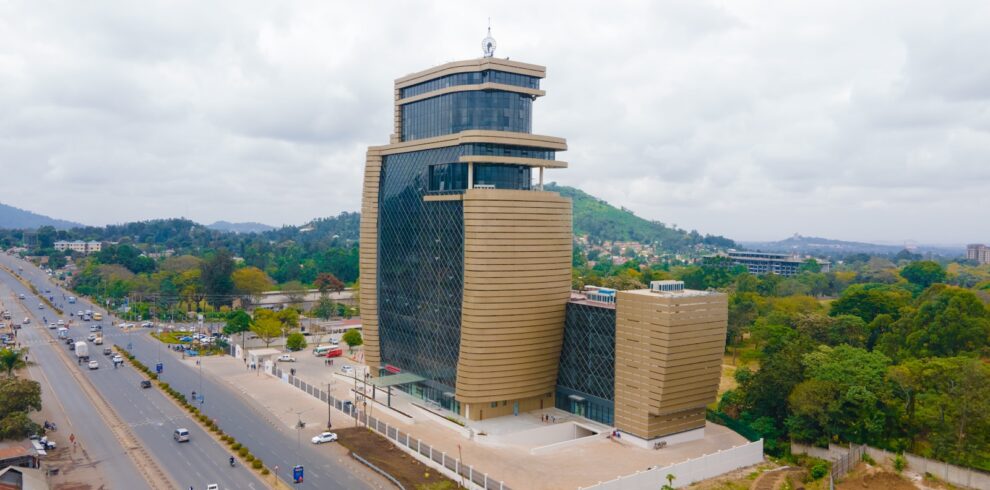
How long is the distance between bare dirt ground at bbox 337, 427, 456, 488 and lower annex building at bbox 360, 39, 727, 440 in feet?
33.7

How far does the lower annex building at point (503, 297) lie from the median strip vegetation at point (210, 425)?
70.0 ft

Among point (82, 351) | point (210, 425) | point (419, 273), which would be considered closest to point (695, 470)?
point (419, 273)

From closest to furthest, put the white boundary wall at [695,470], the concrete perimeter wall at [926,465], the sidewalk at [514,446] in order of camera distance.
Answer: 1. the white boundary wall at [695,470]
2. the sidewalk at [514,446]
3. the concrete perimeter wall at [926,465]

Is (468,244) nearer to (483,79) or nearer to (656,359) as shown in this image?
(483,79)

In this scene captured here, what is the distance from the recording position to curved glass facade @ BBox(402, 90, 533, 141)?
8838 cm

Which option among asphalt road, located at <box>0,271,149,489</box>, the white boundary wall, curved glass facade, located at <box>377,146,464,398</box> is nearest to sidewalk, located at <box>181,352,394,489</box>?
curved glass facade, located at <box>377,146,464,398</box>

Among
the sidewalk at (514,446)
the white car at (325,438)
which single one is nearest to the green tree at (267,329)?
the sidewalk at (514,446)

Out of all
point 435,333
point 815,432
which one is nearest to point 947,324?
point 815,432

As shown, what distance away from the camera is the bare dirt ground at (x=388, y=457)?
6794 centimetres

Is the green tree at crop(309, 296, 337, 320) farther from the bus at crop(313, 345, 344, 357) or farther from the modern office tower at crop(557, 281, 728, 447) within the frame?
the modern office tower at crop(557, 281, 728, 447)

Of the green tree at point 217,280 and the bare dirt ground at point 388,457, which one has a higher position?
the green tree at point 217,280

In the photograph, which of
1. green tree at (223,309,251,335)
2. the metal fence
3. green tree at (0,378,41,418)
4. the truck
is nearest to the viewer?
the metal fence

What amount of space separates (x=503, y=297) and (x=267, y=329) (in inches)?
3011

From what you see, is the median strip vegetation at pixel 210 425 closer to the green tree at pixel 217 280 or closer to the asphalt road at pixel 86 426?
the asphalt road at pixel 86 426
